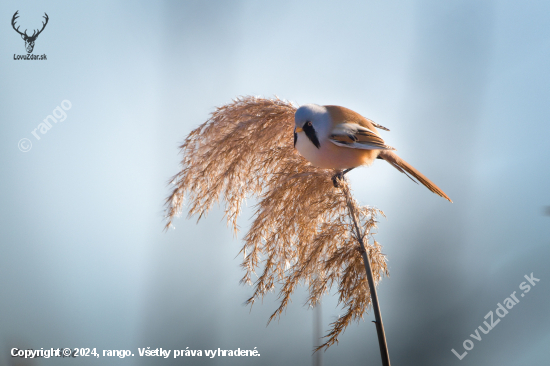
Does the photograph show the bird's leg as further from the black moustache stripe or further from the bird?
the black moustache stripe

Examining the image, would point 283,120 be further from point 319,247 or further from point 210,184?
point 319,247

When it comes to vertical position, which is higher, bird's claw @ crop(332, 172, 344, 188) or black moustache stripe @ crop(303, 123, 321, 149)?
Result: black moustache stripe @ crop(303, 123, 321, 149)

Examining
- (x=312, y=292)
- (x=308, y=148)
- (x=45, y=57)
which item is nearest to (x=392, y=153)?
(x=308, y=148)

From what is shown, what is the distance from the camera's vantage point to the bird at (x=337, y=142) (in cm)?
112

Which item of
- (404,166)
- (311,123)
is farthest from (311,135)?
(404,166)

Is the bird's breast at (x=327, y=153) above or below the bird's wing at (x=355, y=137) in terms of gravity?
below

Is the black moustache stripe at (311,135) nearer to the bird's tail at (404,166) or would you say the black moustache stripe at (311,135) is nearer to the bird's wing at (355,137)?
the bird's wing at (355,137)

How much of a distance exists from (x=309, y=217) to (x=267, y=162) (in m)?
0.31

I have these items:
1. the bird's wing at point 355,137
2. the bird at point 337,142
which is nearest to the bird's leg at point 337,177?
the bird at point 337,142

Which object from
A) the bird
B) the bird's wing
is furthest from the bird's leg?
the bird's wing

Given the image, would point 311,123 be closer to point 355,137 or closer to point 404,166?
point 355,137

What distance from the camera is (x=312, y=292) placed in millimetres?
1225

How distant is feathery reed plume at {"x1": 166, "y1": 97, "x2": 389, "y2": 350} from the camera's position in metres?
1.14

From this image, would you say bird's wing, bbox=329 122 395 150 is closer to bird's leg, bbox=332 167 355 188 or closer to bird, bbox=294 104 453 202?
bird, bbox=294 104 453 202
